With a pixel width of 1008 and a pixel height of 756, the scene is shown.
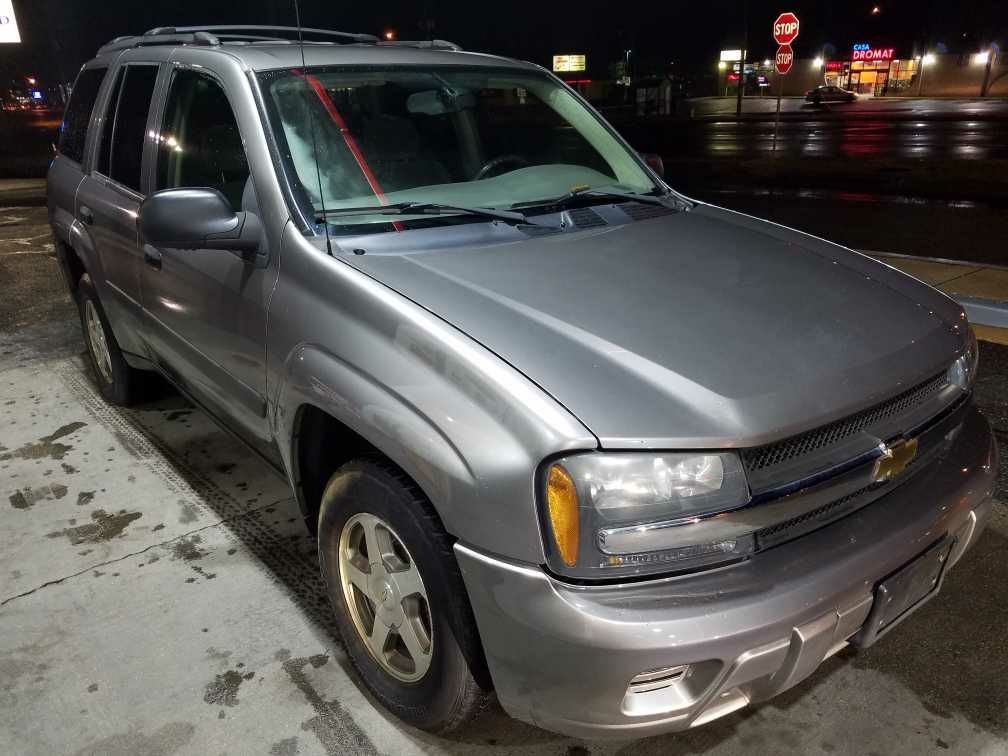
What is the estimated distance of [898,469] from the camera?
1944mm

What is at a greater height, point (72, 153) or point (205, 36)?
point (205, 36)

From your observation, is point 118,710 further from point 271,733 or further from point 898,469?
point 898,469

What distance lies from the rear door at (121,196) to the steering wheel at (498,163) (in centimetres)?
139

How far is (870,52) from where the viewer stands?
5816 centimetres

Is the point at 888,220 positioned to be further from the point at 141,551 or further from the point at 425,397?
A: the point at 425,397

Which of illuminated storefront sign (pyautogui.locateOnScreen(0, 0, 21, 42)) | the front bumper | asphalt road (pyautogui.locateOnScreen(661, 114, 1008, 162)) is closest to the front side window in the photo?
the front bumper

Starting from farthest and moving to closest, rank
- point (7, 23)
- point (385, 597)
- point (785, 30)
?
point (7, 23) < point (785, 30) < point (385, 597)

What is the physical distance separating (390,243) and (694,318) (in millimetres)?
893

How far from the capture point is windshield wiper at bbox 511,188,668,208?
2730mm

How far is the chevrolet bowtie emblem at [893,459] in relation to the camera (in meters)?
1.87

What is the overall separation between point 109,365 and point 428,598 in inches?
126

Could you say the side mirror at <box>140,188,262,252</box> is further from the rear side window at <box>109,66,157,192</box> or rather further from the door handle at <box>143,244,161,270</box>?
the rear side window at <box>109,66,157,192</box>

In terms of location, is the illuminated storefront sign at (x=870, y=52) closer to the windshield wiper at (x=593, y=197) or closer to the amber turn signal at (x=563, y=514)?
the windshield wiper at (x=593, y=197)

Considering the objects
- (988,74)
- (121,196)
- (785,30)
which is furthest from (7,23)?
(988,74)
